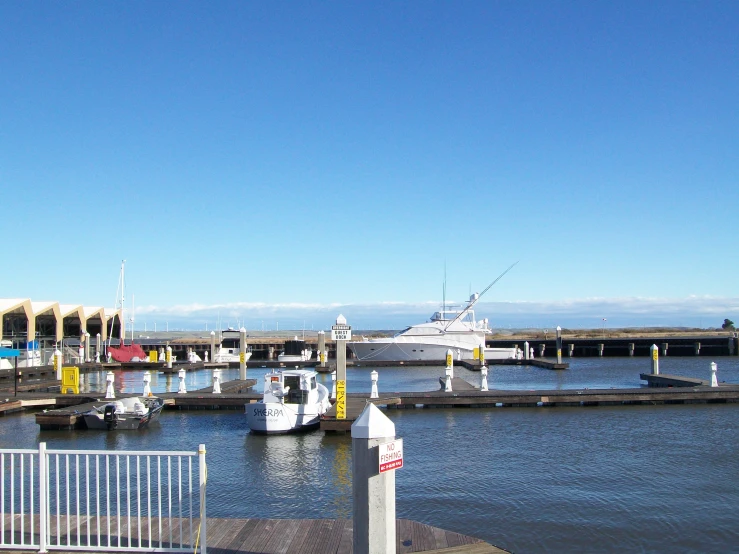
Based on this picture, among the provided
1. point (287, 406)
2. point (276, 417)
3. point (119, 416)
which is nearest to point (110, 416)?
point (119, 416)

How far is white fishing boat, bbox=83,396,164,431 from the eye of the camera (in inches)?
893

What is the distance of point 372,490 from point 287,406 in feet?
48.3

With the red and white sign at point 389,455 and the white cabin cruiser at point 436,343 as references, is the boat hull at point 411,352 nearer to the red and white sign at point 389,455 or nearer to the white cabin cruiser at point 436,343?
the white cabin cruiser at point 436,343

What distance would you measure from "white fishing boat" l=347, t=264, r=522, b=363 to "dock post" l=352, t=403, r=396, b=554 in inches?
2072

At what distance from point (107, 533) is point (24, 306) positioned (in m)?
52.4

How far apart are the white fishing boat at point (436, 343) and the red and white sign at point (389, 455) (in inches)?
2068

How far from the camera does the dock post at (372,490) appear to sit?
7059 millimetres

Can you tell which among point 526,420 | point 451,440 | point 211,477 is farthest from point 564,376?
point 211,477

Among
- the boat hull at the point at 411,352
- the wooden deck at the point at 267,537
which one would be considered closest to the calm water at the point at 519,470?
the wooden deck at the point at 267,537

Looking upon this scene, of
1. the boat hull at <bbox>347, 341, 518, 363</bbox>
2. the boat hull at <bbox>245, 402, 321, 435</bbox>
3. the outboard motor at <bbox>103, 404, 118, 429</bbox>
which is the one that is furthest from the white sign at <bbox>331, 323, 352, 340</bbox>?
the boat hull at <bbox>347, 341, 518, 363</bbox>

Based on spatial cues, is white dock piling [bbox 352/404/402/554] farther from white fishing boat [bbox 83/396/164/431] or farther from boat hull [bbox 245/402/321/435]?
white fishing boat [bbox 83/396/164/431]

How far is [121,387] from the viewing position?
1599 inches

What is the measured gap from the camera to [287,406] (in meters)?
21.4

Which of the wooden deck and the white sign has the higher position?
the white sign
